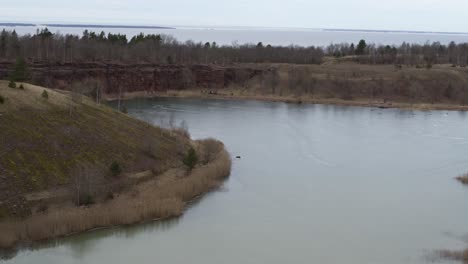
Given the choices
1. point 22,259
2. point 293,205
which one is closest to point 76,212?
point 22,259

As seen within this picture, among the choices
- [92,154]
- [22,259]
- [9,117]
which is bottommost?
[22,259]

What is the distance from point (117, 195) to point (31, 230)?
5.00m

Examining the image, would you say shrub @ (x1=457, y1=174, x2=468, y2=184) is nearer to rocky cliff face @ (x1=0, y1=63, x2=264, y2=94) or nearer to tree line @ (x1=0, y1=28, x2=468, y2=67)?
rocky cliff face @ (x1=0, y1=63, x2=264, y2=94)

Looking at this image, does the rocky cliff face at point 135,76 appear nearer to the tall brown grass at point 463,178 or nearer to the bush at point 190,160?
the bush at point 190,160

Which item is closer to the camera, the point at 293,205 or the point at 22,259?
the point at 22,259

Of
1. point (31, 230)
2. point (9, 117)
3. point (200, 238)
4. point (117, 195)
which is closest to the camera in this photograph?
point (31, 230)

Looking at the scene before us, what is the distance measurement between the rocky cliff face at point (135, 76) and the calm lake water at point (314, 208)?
2599 centimetres

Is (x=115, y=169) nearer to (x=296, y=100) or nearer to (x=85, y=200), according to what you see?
(x=85, y=200)

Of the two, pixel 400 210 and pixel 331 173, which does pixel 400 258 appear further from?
pixel 331 173

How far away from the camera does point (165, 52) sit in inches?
3329

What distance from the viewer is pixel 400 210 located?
25797 millimetres

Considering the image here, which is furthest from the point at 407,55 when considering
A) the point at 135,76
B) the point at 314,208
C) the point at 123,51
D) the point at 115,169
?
the point at 115,169

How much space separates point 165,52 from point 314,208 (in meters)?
62.2

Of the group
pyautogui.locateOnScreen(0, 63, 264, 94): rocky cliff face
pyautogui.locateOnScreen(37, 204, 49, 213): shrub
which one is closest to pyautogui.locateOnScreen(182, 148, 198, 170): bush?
pyautogui.locateOnScreen(37, 204, 49, 213): shrub
